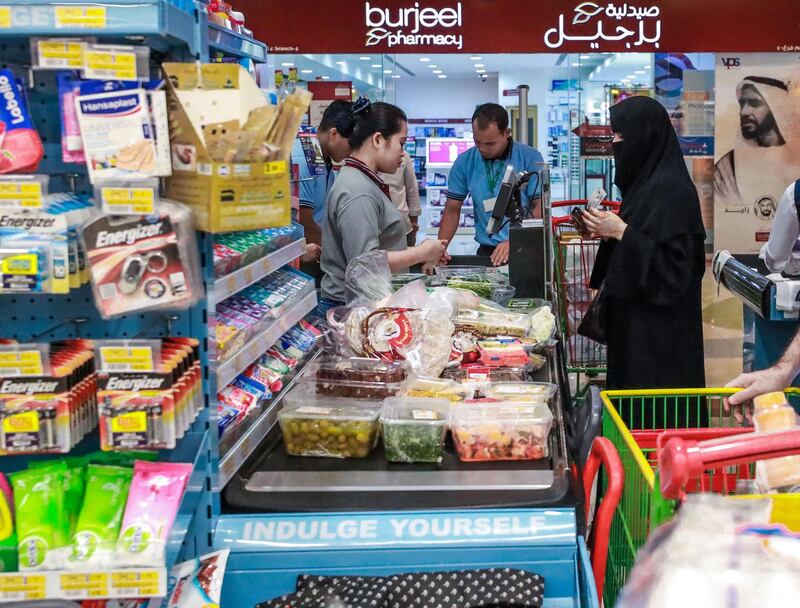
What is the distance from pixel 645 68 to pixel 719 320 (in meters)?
2.42

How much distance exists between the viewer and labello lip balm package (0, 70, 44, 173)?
165cm

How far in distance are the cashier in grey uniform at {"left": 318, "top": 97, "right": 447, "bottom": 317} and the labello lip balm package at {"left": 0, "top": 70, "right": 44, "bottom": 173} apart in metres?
2.10

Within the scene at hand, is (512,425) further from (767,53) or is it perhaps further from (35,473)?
(767,53)

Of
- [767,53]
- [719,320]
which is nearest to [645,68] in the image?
[767,53]

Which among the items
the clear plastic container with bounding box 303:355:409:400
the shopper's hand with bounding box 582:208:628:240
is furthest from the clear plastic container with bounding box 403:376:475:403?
the shopper's hand with bounding box 582:208:628:240

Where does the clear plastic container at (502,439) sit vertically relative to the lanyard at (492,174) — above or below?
below

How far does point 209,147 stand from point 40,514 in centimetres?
74

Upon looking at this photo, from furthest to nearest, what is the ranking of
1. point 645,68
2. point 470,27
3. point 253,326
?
point 645,68
point 470,27
point 253,326

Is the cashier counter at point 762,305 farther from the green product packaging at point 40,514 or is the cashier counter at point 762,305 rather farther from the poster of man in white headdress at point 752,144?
the green product packaging at point 40,514

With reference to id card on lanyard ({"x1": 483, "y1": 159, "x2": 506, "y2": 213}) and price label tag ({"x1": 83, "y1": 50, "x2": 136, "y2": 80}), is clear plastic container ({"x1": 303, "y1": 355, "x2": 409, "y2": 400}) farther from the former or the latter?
id card on lanyard ({"x1": 483, "y1": 159, "x2": 506, "y2": 213})

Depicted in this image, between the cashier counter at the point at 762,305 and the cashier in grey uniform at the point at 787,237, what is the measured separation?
106mm

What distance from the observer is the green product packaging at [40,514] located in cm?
158

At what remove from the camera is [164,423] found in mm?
1652

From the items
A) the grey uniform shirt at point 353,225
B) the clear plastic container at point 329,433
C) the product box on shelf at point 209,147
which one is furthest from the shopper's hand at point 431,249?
the product box on shelf at point 209,147
